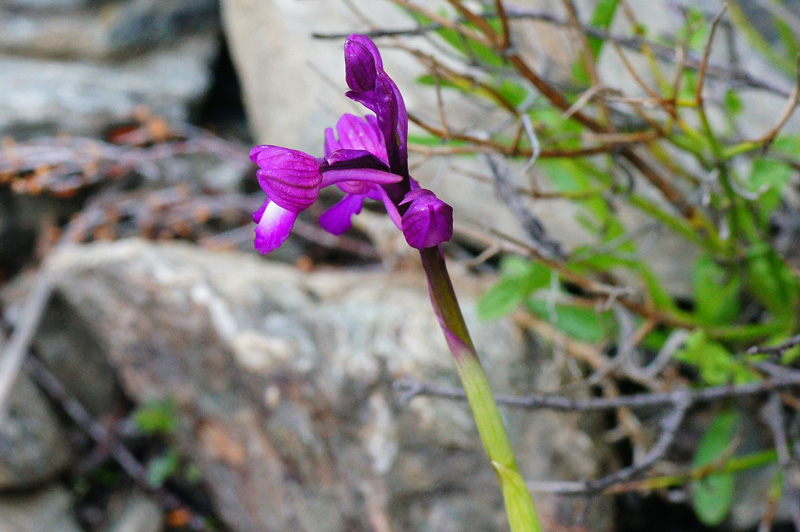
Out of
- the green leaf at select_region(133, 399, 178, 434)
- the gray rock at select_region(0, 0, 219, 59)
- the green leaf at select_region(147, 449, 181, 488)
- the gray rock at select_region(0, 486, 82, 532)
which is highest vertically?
the gray rock at select_region(0, 0, 219, 59)

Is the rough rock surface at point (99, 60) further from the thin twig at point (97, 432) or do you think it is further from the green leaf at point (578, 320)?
the green leaf at point (578, 320)

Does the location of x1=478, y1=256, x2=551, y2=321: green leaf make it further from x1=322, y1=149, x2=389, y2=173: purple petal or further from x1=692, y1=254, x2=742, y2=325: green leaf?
x1=322, y1=149, x2=389, y2=173: purple petal

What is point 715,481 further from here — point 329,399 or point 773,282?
point 329,399

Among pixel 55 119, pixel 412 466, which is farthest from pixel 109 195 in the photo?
pixel 412 466

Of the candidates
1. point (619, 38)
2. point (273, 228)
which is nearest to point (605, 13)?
point (619, 38)

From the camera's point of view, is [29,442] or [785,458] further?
[29,442]

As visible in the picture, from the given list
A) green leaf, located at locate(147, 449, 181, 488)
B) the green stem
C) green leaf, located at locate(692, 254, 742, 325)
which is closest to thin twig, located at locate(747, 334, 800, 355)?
the green stem

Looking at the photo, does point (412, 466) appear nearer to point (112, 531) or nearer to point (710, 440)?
point (710, 440)
